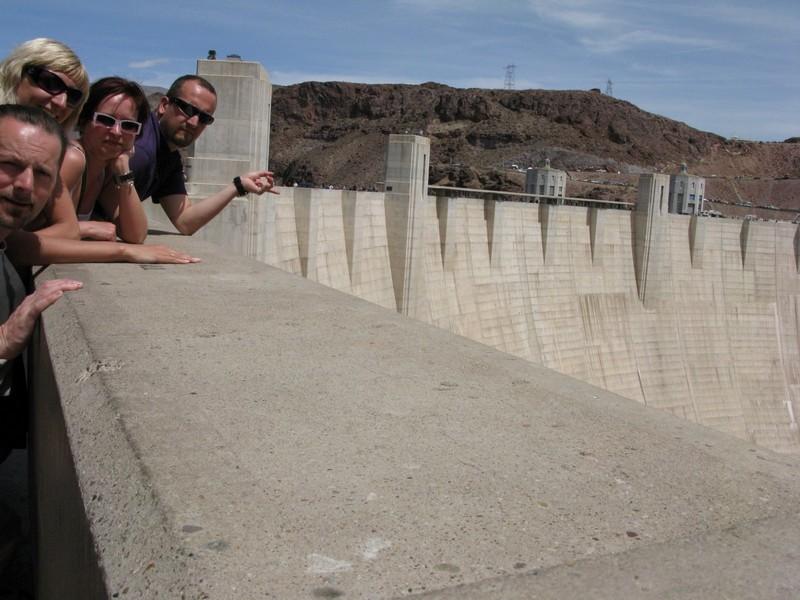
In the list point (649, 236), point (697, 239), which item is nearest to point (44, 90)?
point (649, 236)

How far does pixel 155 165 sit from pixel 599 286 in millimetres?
15433

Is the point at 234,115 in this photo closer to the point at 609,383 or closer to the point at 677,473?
the point at 677,473

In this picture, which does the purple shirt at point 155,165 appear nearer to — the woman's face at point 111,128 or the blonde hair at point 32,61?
the woman's face at point 111,128

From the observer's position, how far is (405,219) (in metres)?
13.7

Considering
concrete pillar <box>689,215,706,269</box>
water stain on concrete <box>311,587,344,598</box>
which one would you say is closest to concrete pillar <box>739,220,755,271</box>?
concrete pillar <box>689,215,706,269</box>

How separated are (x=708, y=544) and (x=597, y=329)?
17684 millimetres

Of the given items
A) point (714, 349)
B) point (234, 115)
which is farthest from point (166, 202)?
point (714, 349)

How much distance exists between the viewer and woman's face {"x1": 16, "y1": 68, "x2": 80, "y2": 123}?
297 cm

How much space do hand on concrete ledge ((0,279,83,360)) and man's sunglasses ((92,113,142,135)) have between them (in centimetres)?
118

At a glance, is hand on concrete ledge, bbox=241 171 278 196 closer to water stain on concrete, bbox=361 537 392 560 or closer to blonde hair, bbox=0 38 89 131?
blonde hair, bbox=0 38 89 131

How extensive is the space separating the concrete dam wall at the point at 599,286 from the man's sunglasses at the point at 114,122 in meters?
6.38

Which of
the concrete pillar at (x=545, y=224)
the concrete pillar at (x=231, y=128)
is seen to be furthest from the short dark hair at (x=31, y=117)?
the concrete pillar at (x=545, y=224)

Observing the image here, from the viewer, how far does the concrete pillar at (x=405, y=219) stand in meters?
13.6

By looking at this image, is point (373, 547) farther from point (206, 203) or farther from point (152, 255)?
point (206, 203)
